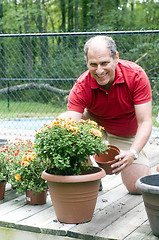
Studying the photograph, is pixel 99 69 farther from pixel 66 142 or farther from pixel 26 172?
pixel 26 172

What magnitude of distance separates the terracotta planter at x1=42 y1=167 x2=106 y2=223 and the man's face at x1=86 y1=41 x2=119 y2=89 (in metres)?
0.57

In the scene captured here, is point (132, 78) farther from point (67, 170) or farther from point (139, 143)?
point (67, 170)

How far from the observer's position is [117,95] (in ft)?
7.24

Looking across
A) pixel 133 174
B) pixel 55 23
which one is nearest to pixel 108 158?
pixel 133 174

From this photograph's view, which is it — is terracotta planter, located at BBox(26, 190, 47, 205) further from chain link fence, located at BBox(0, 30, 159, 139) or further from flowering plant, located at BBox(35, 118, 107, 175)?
chain link fence, located at BBox(0, 30, 159, 139)

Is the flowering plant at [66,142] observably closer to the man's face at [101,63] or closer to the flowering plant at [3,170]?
the man's face at [101,63]

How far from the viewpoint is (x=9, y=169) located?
2268 mm

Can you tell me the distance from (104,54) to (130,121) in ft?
1.86

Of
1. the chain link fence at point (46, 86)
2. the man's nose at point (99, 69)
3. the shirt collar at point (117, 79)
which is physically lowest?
the chain link fence at point (46, 86)

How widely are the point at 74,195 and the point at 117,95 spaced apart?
696 mm

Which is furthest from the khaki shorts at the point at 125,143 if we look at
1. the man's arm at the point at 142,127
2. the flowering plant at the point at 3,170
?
the flowering plant at the point at 3,170

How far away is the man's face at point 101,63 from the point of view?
6.63 feet

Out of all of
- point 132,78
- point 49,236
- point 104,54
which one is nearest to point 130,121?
point 132,78

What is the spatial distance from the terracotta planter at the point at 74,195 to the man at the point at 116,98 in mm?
182
